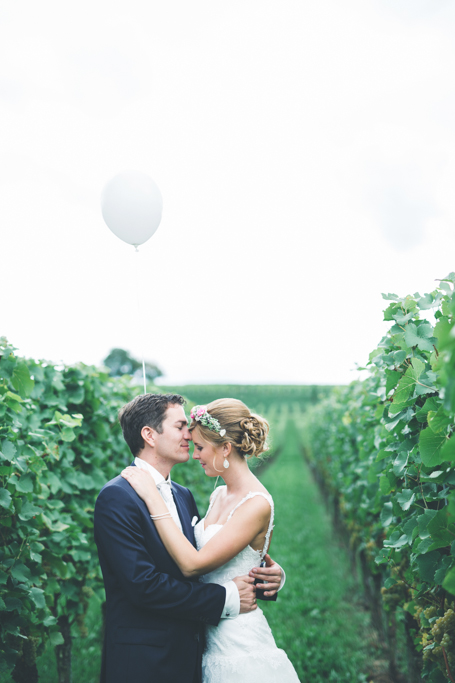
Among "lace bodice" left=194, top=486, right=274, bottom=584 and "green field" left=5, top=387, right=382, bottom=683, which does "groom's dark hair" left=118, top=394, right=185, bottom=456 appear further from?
"green field" left=5, top=387, right=382, bottom=683

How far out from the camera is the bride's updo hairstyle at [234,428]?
2834 millimetres

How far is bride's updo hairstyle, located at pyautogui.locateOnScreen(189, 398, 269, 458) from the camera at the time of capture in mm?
2834

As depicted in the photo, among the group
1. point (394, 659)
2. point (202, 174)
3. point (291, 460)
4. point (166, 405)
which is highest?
point (202, 174)

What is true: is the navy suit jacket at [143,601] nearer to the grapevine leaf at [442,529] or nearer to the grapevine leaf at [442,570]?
the grapevine leaf at [442,570]

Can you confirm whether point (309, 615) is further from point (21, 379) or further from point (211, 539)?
point (21, 379)

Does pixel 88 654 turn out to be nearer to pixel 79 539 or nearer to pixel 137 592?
pixel 79 539

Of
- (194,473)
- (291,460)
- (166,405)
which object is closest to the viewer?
(166,405)

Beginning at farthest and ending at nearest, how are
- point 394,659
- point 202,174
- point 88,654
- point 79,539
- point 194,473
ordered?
point 194,473 → point 202,174 → point 88,654 → point 394,659 → point 79,539

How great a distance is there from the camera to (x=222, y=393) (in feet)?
219

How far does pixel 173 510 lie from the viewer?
2.76 m

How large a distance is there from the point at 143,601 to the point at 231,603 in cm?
50

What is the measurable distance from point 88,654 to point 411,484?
456cm

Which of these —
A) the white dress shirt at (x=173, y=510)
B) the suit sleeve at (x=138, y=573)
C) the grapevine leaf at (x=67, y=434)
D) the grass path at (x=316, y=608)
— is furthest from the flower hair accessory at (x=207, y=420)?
the grass path at (x=316, y=608)

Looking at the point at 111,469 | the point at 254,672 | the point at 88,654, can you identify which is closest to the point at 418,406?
the point at 254,672
